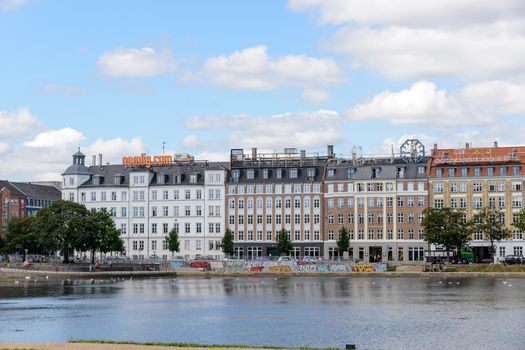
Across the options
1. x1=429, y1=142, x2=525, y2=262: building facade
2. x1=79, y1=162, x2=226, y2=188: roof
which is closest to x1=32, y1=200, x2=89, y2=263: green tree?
x1=79, y1=162, x2=226, y2=188: roof

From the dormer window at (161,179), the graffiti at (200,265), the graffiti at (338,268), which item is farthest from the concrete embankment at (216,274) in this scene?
the dormer window at (161,179)

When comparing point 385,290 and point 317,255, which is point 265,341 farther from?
point 317,255

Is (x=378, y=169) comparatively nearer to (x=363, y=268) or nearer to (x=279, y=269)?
(x=363, y=268)

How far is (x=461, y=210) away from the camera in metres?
156

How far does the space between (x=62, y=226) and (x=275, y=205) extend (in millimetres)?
43536

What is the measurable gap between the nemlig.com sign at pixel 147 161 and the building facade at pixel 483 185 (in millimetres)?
49973

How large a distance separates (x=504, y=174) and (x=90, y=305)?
8804 centimetres

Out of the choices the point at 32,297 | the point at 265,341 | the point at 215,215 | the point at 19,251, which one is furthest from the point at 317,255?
the point at 265,341

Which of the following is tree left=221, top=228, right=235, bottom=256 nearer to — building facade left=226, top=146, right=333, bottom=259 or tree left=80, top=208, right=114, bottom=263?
building facade left=226, top=146, right=333, bottom=259

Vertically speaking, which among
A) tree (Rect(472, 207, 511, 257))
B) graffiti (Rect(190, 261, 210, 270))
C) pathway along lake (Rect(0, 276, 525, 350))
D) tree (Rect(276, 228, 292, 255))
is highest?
tree (Rect(472, 207, 511, 257))

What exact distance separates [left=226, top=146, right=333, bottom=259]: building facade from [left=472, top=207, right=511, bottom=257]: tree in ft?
95.4

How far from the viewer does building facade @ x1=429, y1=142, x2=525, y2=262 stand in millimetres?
154625

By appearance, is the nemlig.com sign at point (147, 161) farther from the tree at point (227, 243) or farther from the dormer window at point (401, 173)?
Answer: the dormer window at point (401, 173)

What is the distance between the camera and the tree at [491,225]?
14525 centimetres
